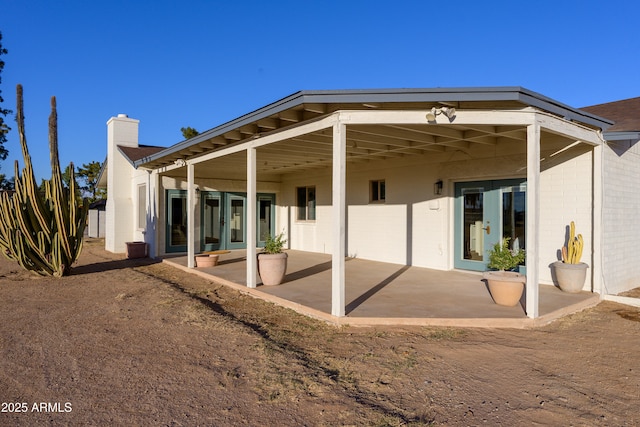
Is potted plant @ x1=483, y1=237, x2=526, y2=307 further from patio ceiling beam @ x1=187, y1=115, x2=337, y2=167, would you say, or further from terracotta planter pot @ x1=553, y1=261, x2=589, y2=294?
patio ceiling beam @ x1=187, y1=115, x2=337, y2=167

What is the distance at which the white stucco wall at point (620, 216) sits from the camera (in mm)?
7367

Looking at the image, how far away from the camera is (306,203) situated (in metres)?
14.8

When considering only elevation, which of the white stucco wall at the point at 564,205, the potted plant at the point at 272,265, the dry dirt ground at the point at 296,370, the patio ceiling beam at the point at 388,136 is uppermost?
the patio ceiling beam at the point at 388,136

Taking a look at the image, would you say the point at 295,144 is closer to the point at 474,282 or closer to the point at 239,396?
the point at 474,282

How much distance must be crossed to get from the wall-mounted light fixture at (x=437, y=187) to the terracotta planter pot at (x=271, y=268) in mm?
4134

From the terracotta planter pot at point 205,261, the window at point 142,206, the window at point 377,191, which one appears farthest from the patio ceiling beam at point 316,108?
the window at point 142,206

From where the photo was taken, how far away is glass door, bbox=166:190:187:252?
13.9 metres

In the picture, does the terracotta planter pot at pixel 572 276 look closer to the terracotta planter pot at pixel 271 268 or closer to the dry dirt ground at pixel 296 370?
the dry dirt ground at pixel 296 370

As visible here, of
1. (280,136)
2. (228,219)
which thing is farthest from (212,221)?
(280,136)

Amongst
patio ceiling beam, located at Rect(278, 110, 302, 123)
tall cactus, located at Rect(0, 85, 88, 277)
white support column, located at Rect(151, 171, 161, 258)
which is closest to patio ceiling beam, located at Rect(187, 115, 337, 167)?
patio ceiling beam, located at Rect(278, 110, 302, 123)

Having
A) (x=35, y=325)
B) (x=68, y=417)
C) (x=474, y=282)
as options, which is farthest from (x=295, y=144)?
(x=68, y=417)

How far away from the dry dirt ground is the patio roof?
295 centimetres

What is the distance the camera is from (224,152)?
8.83m

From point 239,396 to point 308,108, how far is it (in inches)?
151
